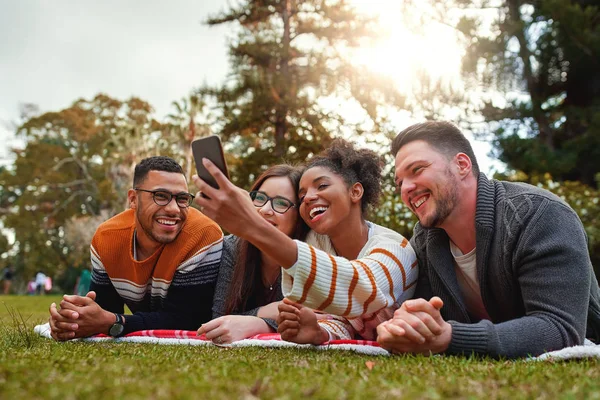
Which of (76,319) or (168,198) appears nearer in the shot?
(76,319)

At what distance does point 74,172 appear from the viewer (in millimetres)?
39344

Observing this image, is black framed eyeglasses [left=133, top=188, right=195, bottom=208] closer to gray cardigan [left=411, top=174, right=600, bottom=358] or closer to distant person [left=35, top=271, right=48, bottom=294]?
gray cardigan [left=411, top=174, right=600, bottom=358]

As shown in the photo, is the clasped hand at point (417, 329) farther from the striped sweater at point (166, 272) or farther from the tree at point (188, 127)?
the tree at point (188, 127)

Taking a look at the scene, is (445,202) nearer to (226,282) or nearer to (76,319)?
(226,282)

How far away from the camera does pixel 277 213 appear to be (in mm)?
4688

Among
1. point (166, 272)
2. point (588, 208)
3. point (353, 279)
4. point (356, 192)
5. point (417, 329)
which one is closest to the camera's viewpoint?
point (417, 329)

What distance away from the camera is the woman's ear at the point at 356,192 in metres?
Result: 4.23

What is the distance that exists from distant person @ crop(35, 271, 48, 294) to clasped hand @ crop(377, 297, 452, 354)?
36.1 metres

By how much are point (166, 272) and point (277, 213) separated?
42.4 inches

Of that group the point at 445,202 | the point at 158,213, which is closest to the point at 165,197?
the point at 158,213

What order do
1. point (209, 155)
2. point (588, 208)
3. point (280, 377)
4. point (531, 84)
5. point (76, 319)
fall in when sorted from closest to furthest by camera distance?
point (280, 377)
point (209, 155)
point (76, 319)
point (588, 208)
point (531, 84)

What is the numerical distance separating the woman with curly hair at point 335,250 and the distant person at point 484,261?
18 cm

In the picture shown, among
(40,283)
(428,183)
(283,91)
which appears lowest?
(40,283)

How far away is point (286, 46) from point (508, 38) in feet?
28.6
